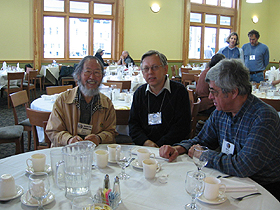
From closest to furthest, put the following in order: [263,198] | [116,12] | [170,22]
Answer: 1. [263,198]
2. [116,12]
3. [170,22]

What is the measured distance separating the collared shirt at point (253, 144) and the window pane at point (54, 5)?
1064cm

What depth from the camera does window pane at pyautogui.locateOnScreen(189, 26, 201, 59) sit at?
13742 mm

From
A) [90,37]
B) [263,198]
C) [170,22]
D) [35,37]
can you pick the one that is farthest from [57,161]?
[170,22]

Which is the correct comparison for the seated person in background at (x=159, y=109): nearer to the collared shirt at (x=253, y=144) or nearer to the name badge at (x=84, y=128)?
the name badge at (x=84, y=128)

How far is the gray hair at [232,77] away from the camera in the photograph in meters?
1.81

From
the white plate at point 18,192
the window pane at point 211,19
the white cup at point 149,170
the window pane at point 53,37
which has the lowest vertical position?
the white plate at point 18,192

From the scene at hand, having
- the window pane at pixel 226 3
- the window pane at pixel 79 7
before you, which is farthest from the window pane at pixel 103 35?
the window pane at pixel 226 3

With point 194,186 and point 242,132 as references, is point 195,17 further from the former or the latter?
point 194,186

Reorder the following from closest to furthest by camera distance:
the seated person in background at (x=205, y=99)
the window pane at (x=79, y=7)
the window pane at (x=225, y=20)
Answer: the seated person in background at (x=205, y=99) → the window pane at (x=79, y=7) → the window pane at (x=225, y=20)

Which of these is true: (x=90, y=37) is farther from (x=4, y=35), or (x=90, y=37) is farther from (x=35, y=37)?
(x=4, y=35)

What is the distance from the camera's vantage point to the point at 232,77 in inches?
71.1

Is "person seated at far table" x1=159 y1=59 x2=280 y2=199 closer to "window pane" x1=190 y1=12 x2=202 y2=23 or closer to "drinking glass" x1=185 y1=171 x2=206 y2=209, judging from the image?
"drinking glass" x1=185 y1=171 x2=206 y2=209

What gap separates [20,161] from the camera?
69.8 inches

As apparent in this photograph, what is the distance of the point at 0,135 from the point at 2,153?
1.00m
